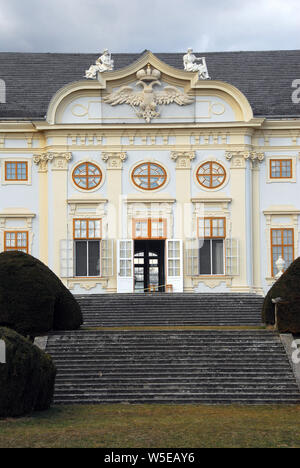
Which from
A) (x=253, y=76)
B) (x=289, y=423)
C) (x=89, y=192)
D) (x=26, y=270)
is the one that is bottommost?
(x=289, y=423)

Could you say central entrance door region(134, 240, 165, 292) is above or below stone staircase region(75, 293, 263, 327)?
above

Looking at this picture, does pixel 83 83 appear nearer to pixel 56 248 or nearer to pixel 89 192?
pixel 89 192

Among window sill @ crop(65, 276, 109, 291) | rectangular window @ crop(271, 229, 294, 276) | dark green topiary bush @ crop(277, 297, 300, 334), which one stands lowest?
dark green topiary bush @ crop(277, 297, 300, 334)

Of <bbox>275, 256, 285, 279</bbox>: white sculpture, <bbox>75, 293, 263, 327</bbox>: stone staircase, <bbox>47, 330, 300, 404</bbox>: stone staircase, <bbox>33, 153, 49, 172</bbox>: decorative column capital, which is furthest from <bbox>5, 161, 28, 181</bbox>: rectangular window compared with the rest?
<bbox>47, 330, 300, 404</bbox>: stone staircase

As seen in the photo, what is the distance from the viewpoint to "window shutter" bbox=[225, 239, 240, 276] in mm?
37719

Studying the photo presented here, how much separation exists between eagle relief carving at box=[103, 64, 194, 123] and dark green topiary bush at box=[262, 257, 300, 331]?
13019 millimetres

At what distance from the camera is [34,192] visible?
38812mm

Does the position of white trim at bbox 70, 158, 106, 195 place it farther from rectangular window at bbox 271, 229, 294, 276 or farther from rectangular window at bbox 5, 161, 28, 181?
rectangular window at bbox 271, 229, 294, 276

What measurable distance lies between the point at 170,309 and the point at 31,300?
7592 mm

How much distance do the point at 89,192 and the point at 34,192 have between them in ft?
8.01

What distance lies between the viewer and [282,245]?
127 ft

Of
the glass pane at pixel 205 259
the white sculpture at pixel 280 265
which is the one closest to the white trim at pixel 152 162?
the glass pane at pixel 205 259

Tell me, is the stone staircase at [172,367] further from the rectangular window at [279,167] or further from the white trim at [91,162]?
the rectangular window at [279,167]

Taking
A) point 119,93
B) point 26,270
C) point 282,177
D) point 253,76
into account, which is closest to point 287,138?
point 282,177
